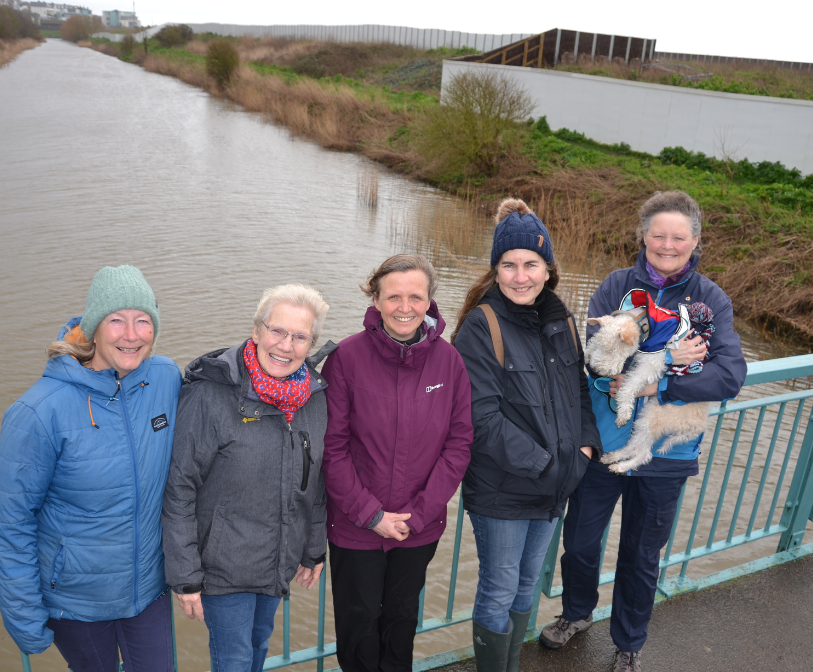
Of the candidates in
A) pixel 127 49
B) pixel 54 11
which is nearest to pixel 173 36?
pixel 127 49

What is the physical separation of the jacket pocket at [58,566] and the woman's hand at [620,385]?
2.41m

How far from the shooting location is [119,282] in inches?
90.8

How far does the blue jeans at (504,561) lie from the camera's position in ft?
9.21

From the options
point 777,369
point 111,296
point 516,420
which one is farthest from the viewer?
point 777,369

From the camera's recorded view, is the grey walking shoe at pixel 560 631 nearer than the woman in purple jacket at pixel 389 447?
No

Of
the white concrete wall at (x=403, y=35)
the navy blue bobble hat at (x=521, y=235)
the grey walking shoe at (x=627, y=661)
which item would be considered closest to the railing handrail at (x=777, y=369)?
the navy blue bobble hat at (x=521, y=235)

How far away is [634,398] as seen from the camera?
10.4ft

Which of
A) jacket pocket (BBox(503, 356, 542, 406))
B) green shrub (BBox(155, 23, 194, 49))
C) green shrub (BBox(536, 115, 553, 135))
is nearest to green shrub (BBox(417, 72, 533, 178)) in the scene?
green shrub (BBox(536, 115, 553, 135))

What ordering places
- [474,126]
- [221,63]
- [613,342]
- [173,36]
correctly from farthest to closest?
[173,36] < [221,63] < [474,126] < [613,342]

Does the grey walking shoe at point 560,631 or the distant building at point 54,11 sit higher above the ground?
the distant building at point 54,11

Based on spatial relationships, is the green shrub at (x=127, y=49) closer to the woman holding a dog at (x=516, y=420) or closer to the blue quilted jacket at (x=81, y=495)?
the woman holding a dog at (x=516, y=420)

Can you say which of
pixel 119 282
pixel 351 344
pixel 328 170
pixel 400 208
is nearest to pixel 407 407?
pixel 351 344

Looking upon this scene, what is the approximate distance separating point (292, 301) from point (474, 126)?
764 inches

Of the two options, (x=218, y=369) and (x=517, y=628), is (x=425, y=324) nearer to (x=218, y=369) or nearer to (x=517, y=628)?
(x=218, y=369)
